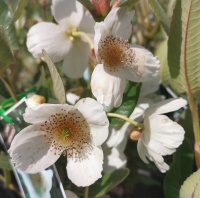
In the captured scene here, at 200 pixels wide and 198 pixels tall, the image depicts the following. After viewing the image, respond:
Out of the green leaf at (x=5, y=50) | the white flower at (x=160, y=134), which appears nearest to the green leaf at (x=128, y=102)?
the white flower at (x=160, y=134)

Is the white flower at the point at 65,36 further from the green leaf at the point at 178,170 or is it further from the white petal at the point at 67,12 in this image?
the green leaf at the point at 178,170

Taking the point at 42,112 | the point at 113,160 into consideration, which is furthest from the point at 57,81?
the point at 113,160

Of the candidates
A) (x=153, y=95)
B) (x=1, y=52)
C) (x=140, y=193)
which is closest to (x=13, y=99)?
(x=1, y=52)

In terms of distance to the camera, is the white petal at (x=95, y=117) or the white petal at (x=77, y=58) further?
the white petal at (x=77, y=58)

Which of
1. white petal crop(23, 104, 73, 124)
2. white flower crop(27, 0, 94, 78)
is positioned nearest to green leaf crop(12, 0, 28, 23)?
white flower crop(27, 0, 94, 78)

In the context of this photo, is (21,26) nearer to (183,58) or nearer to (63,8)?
(63,8)

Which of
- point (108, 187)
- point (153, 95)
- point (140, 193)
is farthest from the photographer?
point (140, 193)
